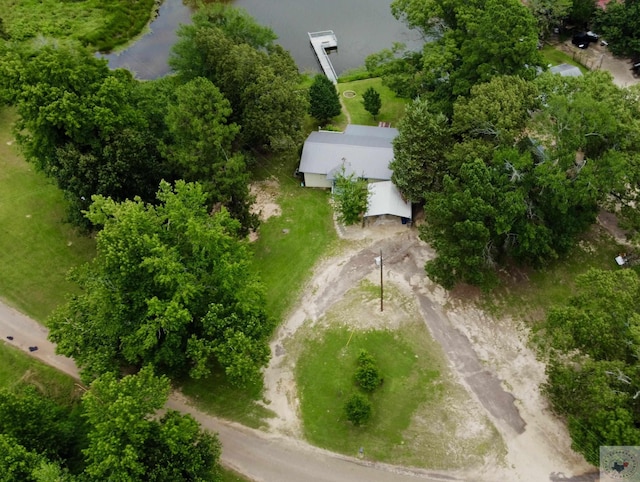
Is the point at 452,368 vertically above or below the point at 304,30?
below

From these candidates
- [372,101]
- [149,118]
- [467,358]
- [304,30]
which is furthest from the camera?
[304,30]

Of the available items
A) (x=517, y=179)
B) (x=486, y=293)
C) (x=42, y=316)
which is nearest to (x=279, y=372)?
(x=486, y=293)

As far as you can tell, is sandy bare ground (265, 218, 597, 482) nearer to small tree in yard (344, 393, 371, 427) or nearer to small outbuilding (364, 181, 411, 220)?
small outbuilding (364, 181, 411, 220)

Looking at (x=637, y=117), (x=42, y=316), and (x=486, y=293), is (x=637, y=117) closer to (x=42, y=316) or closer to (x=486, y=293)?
(x=486, y=293)

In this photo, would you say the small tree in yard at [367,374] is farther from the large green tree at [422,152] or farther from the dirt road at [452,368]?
the large green tree at [422,152]

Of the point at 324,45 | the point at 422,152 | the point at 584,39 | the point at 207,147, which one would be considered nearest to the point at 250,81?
the point at 207,147

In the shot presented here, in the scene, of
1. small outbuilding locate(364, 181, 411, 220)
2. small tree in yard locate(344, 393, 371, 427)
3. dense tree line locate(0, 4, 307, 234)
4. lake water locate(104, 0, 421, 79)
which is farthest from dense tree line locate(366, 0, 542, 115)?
small tree in yard locate(344, 393, 371, 427)

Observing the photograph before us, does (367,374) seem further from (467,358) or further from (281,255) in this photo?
(281,255)
